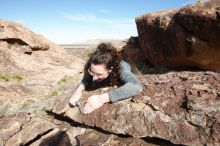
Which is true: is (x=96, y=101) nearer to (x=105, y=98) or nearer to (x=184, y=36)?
(x=105, y=98)

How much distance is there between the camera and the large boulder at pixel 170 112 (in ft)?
9.35

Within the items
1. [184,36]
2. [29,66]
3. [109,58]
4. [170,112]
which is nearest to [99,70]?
[109,58]

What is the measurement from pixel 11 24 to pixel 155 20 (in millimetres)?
7481

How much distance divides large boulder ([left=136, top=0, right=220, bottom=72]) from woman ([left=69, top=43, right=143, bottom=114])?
3620 mm

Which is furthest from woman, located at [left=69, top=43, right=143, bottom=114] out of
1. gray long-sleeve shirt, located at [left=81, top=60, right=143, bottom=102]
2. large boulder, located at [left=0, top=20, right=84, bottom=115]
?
large boulder, located at [left=0, top=20, right=84, bottom=115]

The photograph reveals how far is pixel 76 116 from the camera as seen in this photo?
3.89 meters

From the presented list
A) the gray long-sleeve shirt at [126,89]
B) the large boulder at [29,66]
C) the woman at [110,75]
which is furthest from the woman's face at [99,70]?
the large boulder at [29,66]

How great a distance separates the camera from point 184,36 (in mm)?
7316

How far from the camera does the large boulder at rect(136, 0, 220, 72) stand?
21.9ft

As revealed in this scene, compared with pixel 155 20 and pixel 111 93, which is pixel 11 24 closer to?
pixel 155 20

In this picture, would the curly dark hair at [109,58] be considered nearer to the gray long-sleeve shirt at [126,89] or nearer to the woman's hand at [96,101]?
the gray long-sleeve shirt at [126,89]

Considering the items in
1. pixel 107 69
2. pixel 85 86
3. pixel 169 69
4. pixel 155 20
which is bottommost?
pixel 169 69

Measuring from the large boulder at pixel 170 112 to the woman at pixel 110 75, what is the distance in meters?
0.10

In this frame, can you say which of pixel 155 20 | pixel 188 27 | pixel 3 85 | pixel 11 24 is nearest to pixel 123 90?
pixel 188 27
